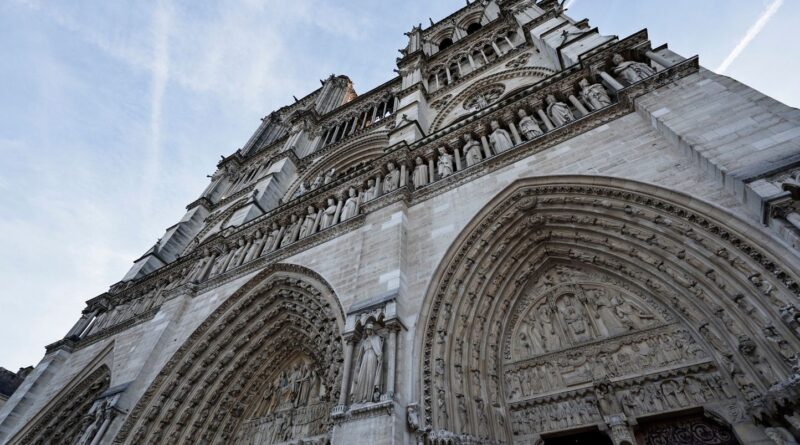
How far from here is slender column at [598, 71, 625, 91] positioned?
5.66 metres

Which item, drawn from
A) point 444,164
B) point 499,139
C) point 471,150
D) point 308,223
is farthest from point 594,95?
point 308,223

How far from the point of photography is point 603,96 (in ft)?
19.1

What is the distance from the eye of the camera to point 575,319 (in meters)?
4.67

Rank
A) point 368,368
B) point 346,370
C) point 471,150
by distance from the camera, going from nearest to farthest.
Answer: point 368,368 < point 346,370 < point 471,150

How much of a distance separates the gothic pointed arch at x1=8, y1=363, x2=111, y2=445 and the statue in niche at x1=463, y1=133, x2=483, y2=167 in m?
10.0

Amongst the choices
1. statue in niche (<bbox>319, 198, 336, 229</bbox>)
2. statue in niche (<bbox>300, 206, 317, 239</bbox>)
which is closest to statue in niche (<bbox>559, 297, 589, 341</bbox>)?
statue in niche (<bbox>319, 198, 336, 229</bbox>)

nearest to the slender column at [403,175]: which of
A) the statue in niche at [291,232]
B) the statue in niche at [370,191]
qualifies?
the statue in niche at [370,191]

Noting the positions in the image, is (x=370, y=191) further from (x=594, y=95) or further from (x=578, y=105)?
(x=594, y=95)

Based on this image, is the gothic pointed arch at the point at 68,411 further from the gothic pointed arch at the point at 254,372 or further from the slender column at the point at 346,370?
the slender column at the point at 346,370

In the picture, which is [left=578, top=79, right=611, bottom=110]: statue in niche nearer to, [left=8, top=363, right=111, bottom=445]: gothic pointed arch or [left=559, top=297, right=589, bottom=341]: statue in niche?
[left=559, top=297, right=589, bottom=341]: statue in niche

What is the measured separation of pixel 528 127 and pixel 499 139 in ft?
1.73

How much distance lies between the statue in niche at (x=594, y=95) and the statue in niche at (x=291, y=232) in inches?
251

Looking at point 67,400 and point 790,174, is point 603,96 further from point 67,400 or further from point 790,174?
point 67,400

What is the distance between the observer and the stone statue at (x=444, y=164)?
22.1 feet
